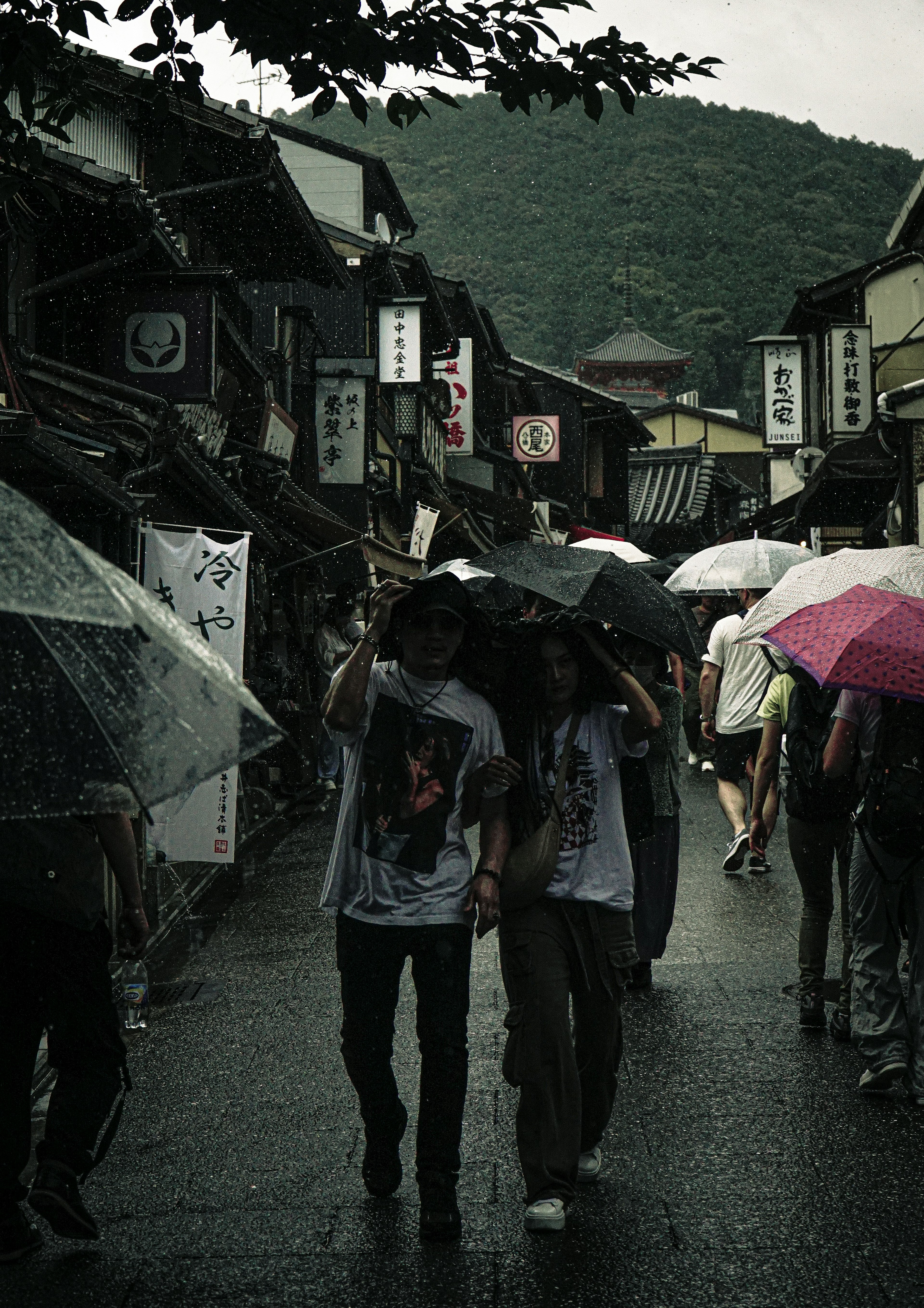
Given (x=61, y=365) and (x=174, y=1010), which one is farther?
(x=61, y=365)

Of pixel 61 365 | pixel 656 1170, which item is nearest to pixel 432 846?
pixel 656 1170

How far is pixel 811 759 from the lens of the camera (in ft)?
20.8

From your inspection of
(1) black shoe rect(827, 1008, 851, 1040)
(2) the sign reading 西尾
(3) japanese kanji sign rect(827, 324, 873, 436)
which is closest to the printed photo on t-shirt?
(1) black shoe rect(827, 1008, 851, 1040)

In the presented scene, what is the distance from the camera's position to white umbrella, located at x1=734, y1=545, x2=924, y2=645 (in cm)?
615

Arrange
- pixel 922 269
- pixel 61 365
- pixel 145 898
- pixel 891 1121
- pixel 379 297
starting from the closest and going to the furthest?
1. pixel 891 1121
2. pixel 145 898
3. pixel 61 365
4. pixel 922 269
5. pixel 379 297

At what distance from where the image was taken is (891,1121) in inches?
207

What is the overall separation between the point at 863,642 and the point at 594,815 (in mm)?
1505

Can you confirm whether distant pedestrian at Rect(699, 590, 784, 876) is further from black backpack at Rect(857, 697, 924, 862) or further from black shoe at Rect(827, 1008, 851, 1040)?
black backpack at Rect(857, 697, 924, 862)

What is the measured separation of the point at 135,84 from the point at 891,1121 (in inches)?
202

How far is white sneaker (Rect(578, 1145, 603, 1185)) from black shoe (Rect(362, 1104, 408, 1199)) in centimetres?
64

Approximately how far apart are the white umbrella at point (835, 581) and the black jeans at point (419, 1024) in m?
2.35

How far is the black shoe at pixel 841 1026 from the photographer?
6293mm

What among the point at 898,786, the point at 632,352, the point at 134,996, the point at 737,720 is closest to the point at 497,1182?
the point at 898,786

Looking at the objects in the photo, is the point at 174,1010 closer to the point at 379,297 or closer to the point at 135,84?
the point at 135,84
